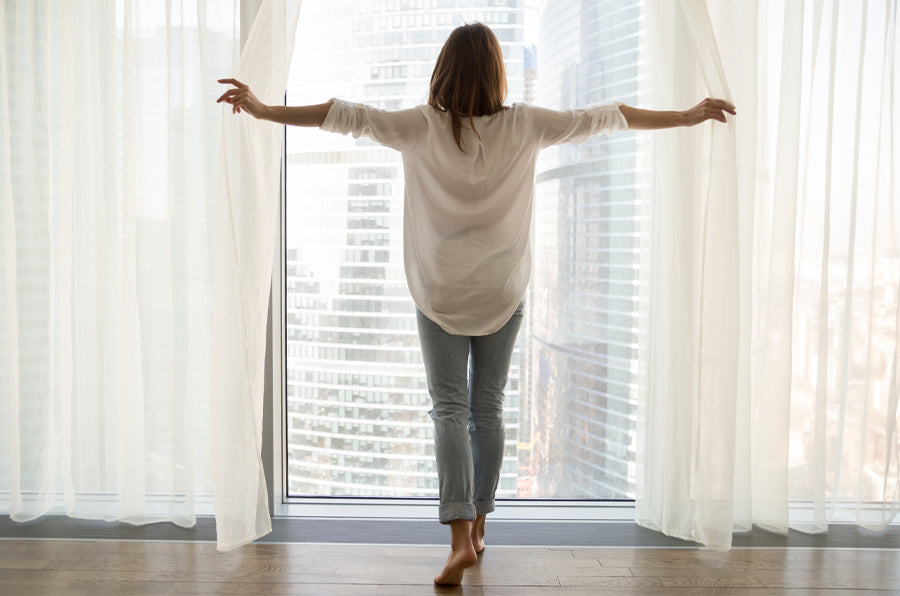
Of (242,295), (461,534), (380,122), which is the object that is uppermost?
(380,122)

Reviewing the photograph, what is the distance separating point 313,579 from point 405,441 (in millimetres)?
655

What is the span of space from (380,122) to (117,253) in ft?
3.27

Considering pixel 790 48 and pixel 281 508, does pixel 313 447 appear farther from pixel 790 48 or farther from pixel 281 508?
pixel 790 48

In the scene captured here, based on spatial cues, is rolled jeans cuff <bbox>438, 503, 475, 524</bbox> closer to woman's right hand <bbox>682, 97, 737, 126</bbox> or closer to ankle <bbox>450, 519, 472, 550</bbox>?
ankle <bbox>450, 519, 472, 550</bbox>

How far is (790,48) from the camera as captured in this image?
1836 millimetres

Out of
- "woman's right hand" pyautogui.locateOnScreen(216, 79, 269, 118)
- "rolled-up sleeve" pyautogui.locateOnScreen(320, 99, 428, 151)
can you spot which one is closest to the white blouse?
"rolled-up sleeve" pyautogui.locateOnScreen(320, 99, 428, 151)

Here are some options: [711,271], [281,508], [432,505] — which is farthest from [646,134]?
[281,508]

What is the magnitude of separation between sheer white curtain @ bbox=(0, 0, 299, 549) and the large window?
0.33m

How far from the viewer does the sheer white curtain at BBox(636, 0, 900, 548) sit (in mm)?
1794

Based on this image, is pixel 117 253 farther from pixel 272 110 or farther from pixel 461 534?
pixel 461 534

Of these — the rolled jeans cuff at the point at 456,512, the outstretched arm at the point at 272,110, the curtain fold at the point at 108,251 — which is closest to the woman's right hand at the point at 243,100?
the outstretched arm at the point at 272,110

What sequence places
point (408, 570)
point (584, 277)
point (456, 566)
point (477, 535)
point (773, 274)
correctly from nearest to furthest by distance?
point (456, 566) < point (408, 570) < point (477, 535) < point (773, 274) < point (584, 277)

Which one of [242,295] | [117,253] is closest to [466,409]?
[242,295]

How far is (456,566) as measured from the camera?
A: 1538 mm
